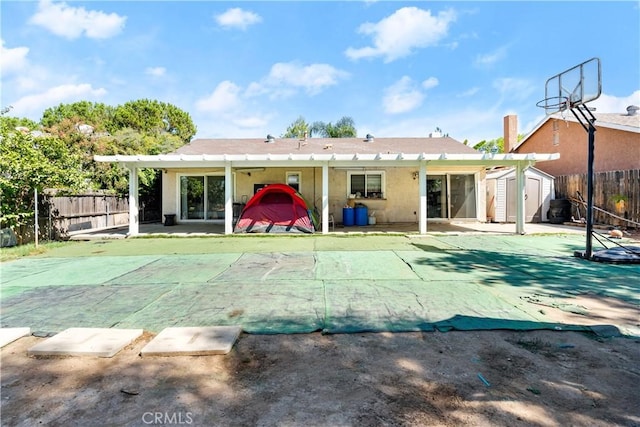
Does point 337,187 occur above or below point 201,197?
above

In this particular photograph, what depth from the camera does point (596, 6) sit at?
958 cm

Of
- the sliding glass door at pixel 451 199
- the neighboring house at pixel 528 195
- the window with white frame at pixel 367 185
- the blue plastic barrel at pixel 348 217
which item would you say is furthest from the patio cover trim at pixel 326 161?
the neighboring house at pixel 528 195

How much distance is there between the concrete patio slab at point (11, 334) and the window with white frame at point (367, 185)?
11.8m

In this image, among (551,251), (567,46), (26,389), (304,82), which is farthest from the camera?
(304,82)

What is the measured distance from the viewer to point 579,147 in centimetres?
1580

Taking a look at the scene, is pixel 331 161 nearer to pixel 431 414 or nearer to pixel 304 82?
pixel 431 414

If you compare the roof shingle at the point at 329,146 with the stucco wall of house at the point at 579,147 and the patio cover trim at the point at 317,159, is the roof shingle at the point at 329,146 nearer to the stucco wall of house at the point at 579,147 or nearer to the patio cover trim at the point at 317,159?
the patio cover trim at the point at 317,159

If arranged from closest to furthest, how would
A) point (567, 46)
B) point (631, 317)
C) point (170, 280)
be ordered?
point (631, 317) < point (170, 280) < point (567, 46)

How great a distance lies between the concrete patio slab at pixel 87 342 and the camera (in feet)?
9.06

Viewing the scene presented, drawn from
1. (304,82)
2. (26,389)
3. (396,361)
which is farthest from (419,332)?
(304,82)

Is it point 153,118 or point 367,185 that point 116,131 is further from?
point 367,185

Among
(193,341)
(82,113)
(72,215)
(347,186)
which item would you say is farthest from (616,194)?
(82,113)

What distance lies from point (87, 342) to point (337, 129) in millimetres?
35126

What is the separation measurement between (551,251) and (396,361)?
6.68 metres
